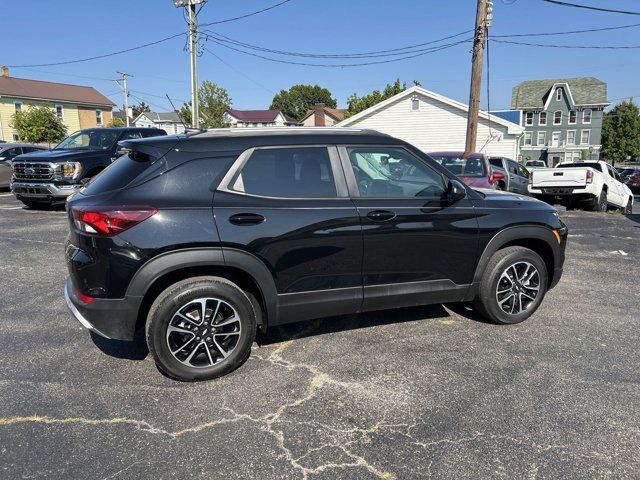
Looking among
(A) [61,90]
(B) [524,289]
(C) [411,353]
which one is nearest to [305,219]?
(C) [411,353]

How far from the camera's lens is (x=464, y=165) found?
11.2 m

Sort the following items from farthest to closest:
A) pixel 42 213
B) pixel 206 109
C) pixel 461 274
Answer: pixel 206 109
pixel 42 213
pixel 461 274

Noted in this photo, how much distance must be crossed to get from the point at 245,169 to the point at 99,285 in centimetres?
129

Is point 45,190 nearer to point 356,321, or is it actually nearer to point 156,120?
point 356,321

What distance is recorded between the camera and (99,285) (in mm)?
3129

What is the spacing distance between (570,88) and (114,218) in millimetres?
62219

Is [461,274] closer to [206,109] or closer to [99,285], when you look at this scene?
[99,285]

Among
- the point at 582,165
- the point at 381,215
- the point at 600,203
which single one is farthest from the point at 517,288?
the point at 582,165

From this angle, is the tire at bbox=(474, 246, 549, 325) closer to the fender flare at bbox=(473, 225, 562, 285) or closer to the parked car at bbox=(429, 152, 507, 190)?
the fender flare at bbox=(473, 225, 562, 285)

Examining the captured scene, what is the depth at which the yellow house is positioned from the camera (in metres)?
43.2

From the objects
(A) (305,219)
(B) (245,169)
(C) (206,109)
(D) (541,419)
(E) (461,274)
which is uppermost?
(C) (206,109)

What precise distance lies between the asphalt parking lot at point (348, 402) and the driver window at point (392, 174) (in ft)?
4.26

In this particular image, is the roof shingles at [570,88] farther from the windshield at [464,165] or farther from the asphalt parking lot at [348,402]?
the asphalt parking lot at [348,402]

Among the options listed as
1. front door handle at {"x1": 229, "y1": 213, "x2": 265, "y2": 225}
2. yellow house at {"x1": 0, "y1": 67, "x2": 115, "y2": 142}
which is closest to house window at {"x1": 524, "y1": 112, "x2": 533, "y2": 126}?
yellow house at {"x1": 0, "y1": 67, "x2": 115, "y2": 142}
